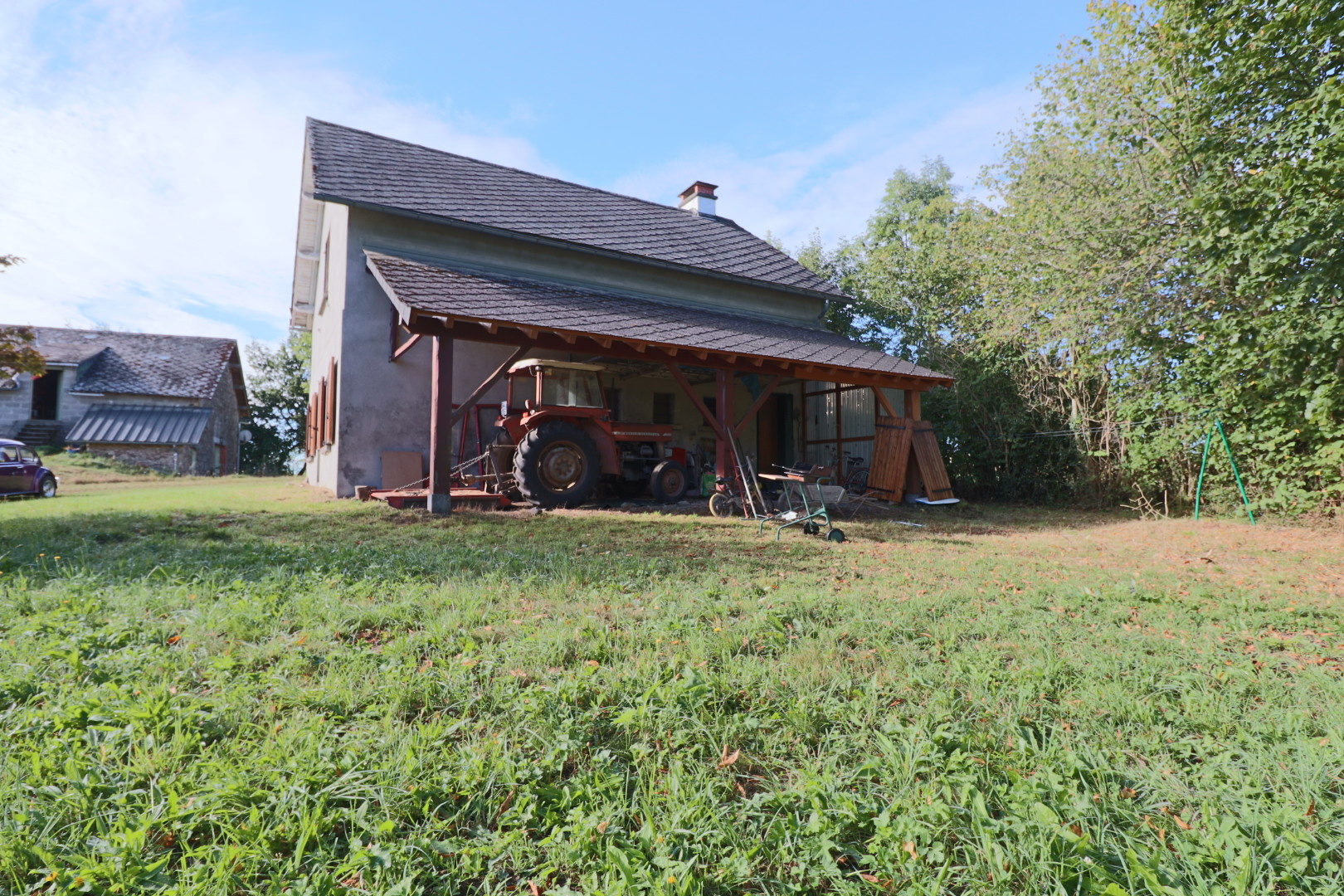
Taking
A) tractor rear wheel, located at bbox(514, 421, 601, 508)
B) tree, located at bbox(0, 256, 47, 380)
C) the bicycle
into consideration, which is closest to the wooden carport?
tractor rear wheel, located at bbox(514, 421, 601, 508)

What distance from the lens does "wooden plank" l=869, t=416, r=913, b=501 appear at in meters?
11.7

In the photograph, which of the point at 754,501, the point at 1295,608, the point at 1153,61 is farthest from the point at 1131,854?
the point at 1153,61

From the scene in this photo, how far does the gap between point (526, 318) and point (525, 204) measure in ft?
18.3

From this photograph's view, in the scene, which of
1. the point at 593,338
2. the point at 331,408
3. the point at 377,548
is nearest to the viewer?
the point at 377,548

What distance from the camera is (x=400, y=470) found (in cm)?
1020

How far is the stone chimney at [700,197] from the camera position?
18.2 metres

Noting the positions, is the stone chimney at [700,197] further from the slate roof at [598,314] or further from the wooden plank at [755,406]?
the wooden plank at [755,406]

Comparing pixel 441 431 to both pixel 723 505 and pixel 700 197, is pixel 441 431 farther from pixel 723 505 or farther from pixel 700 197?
pixel 700 197

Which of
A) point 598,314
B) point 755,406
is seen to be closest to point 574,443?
point 598,314

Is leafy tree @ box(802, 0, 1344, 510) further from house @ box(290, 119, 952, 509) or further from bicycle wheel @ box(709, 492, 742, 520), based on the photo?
bicycle wheel @ box(709, 492, 742, 520)

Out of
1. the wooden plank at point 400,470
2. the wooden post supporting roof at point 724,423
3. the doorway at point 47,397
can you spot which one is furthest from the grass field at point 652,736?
the doorway at point 47,397

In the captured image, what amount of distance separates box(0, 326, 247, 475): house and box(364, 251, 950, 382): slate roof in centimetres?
1532

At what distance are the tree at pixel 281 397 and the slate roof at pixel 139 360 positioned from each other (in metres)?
5.93

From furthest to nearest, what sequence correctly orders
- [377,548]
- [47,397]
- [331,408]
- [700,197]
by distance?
[47,397] < [700,197] < [331,408] < [377,548]
